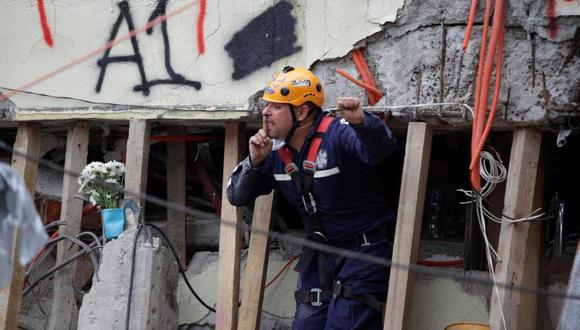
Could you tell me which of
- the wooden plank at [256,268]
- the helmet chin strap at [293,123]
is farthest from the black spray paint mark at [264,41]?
the wooden plank at [256,268]

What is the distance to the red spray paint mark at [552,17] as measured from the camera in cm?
638

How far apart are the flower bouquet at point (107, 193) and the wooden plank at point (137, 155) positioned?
9cm

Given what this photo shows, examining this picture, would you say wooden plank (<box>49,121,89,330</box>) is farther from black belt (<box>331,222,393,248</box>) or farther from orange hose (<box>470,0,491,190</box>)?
orange hose (<box>470,0,491,190</box>)

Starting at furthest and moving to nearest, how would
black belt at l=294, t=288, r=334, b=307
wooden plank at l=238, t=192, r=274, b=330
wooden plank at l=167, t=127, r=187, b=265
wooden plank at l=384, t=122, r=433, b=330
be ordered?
wooden plank at l=167, t=127, r=187, b=265, wooden plank at l=238, t=192, r=274, b=330, black belt at l=294, t=288, r=334, b=307, wooden plank at l=384, t=122, r=433, b=330

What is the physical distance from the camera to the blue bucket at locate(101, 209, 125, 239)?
7.57 meters

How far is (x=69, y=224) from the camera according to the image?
823cm

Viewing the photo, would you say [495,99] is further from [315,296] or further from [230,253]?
[230,253]

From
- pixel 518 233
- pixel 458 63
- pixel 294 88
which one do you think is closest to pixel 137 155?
pixel 294 88

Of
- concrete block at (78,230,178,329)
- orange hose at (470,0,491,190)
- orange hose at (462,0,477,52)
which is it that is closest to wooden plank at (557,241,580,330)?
orange hose at (470,0,491,190)

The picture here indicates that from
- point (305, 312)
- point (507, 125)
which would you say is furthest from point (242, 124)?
point (507, 125)

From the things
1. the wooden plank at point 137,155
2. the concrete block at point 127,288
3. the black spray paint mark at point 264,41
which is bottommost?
the concrete block at point 127,288

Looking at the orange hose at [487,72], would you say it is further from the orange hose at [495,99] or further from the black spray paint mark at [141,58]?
the black spray paint mark at [141,58]

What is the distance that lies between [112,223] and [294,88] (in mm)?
1901

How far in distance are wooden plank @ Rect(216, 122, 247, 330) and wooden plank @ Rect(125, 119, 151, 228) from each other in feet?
2.09
